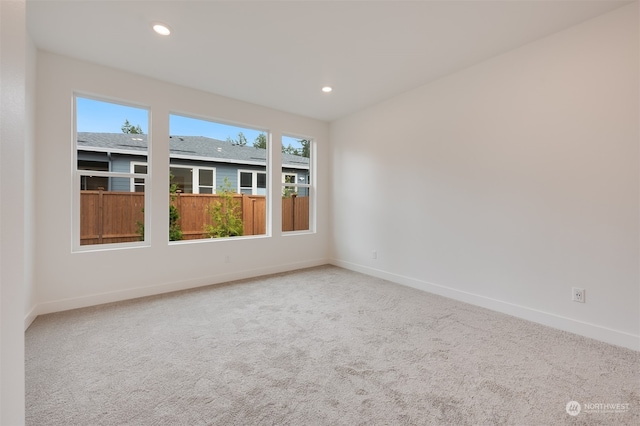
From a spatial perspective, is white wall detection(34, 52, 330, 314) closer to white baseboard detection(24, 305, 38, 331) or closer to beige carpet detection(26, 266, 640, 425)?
white baseboard detection(24, 305, 38, 331)

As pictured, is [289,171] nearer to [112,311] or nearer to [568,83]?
[112,311]

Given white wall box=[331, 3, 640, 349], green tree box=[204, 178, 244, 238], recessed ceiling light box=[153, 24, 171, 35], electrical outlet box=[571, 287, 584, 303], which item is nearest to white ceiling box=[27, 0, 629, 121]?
recessed ceiling light box=[153, 24, 171, 35]

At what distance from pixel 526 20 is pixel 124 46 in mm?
3733

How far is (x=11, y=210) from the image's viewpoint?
0.90 m

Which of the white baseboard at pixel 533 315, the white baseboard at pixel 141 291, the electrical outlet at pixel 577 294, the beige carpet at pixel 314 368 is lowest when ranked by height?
the beige carpet at pixel 314 368

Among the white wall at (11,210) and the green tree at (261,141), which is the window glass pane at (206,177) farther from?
the white wall at (11,210)

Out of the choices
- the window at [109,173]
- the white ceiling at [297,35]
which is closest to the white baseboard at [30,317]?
the window at [109,173]

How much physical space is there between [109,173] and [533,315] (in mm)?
4822

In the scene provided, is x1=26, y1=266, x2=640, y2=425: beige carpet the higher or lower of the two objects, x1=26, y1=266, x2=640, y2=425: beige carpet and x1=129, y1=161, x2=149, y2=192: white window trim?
the lower

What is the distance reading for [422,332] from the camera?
2508mm

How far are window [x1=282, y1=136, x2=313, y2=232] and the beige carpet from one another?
7.15ft

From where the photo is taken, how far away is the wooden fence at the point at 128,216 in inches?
128

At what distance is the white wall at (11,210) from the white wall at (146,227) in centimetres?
254

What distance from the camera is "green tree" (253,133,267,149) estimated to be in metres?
4.56
